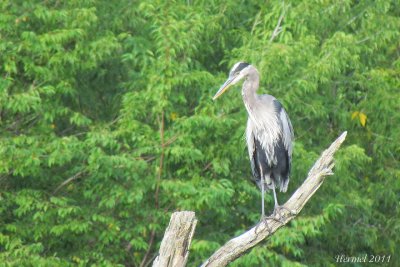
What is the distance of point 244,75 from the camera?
26.3 feet

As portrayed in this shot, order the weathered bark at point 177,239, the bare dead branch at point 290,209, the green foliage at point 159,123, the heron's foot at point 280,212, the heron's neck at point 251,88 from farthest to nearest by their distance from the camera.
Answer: the green foliage at point 159,123 < the heron's neck at point 251,88 < the heron's foot at point 280,212 < the bare dead branch at point 290,209 < the weathered bark at point 177,239

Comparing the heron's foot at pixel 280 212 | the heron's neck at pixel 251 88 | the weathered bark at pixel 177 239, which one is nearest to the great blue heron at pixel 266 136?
the heron's neck at pixel 251 88

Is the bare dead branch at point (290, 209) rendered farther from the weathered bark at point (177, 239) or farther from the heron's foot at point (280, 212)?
the weathered bark at point (177, 239)

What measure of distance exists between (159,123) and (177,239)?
409 centimetres

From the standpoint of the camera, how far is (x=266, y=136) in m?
8.23

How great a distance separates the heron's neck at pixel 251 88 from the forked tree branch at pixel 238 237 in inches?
58.4

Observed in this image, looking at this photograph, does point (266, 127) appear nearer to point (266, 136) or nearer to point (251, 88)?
point (266, 136)

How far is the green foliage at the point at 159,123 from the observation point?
9.84m

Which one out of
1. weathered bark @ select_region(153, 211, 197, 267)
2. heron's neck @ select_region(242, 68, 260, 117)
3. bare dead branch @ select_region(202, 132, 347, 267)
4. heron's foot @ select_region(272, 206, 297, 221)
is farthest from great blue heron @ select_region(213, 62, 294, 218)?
weathered bark @ select_region(153, 211, 197, 267)

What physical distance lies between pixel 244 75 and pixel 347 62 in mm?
3028

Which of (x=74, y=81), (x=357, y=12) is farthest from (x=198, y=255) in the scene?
(x=357, y=12)

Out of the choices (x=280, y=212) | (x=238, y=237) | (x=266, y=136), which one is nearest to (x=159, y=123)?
(x=266, y=136)

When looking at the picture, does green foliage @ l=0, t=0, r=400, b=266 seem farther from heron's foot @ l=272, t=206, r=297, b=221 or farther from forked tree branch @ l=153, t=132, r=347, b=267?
forked tree branch @ l=153, t=132, r=347, b=267

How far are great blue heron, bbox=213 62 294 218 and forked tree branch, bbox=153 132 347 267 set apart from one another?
138 centimetres
